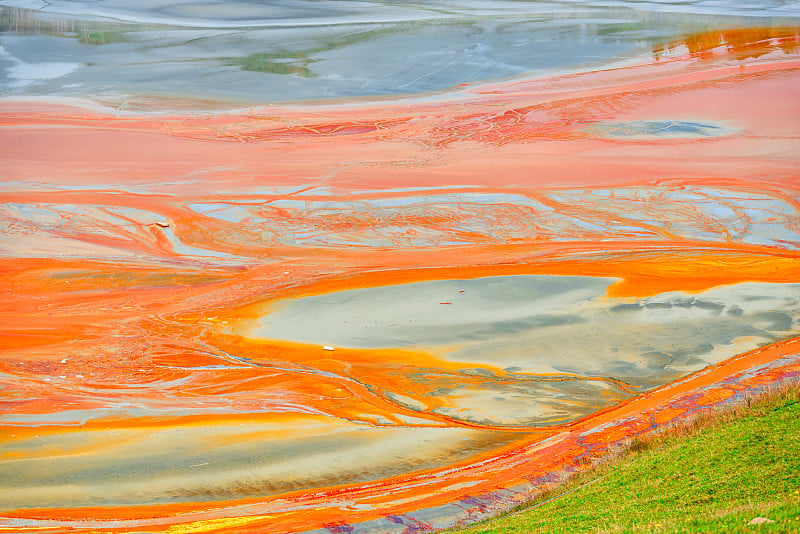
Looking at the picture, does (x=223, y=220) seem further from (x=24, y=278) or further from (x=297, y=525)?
(x=297, y=525)

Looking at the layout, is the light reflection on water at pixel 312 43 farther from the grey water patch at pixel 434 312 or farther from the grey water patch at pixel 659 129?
the grey water patch at pixel 434 312

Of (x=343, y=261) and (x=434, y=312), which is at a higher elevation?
(x=343, y=261)

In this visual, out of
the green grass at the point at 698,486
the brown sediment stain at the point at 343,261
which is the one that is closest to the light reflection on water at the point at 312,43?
the brown sediment stain at the point at 343,261

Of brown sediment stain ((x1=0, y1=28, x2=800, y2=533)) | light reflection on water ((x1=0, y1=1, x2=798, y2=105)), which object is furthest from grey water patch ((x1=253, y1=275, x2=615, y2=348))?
light reflection on water ((x1=0, y1=1, x2=798, y2=105))

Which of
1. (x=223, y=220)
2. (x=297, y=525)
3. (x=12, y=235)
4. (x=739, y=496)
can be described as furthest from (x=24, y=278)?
(x=739, y=496)

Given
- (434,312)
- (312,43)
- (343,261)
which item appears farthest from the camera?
(312,43)

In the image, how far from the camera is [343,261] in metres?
16.1

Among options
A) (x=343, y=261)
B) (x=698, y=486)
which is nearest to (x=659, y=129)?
(x=343, y=261)

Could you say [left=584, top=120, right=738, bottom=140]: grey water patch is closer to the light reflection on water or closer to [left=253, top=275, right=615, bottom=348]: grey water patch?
the light reflection on water

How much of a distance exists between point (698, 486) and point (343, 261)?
1024cm

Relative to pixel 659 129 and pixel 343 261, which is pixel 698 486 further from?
pixel 659 129

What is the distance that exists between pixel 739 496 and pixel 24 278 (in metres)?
12.7

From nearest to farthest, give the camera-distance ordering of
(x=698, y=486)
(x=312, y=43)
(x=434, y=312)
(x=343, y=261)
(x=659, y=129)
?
(x=698, y=486), (x=434, y=312), (x=343, y=261), (x=659, y=129), (x=312, y=43)

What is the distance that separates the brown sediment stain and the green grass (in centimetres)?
161
